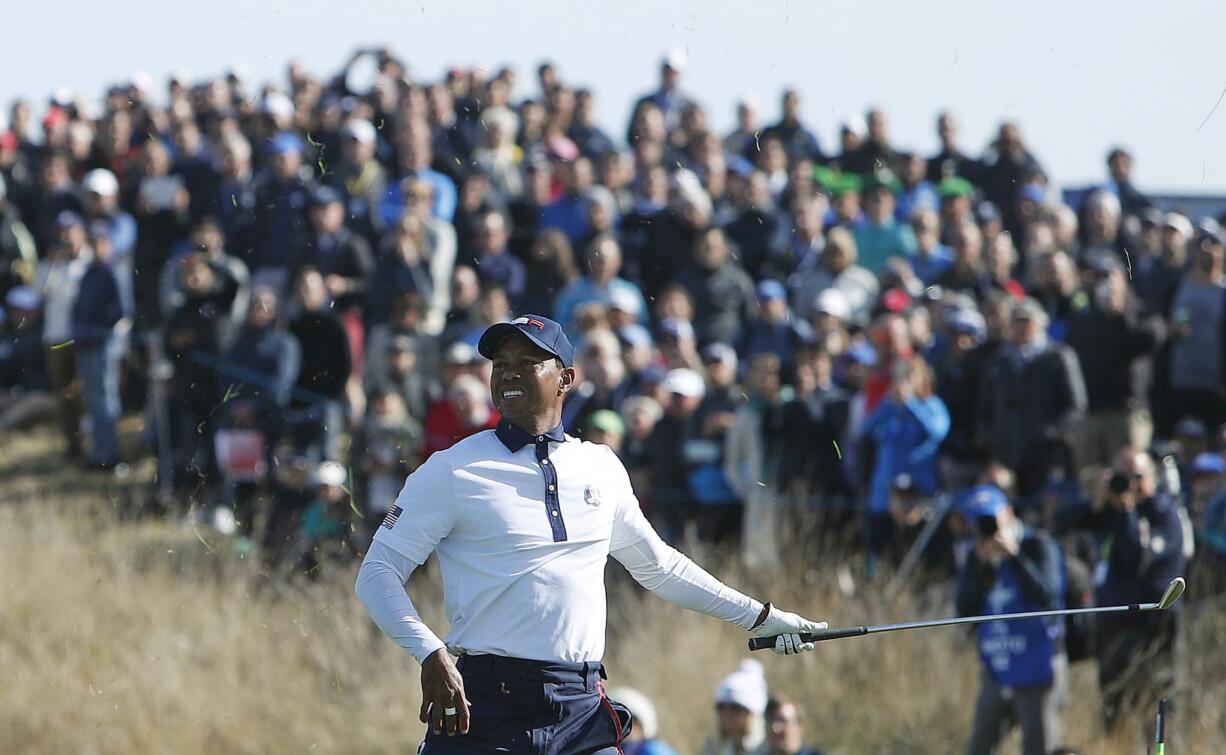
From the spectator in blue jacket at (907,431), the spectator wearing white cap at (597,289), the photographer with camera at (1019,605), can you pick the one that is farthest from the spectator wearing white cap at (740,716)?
the spectator wearing white cap at (597,289)

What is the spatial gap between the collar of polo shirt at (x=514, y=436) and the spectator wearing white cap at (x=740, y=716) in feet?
17.7

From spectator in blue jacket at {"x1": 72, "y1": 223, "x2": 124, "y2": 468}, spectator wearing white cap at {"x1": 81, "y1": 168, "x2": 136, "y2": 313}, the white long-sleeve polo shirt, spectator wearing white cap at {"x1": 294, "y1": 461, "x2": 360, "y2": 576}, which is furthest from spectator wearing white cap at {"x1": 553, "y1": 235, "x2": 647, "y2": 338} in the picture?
the white long-sleeve polo shirt

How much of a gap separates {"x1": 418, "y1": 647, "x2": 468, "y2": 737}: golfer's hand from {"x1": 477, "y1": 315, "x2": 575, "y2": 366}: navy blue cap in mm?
896

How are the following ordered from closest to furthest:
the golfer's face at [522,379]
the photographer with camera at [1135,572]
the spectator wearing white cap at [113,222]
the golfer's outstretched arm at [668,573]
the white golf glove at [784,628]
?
1. the golfer's face at [522,379]
2. the golfer's outstretched arm at [668,573]
3. the white golf glove at [784,628]
4. the photographer with camera at [1135,572]
5. the spectator wearing white cap at [113,222]

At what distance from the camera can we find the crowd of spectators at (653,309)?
40.3ft

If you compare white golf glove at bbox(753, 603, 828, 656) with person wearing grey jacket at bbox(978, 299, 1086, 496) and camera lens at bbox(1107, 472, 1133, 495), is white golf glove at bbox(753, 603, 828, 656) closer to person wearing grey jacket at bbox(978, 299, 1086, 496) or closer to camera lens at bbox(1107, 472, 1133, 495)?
camera lens at bbox(1107, 472, 1133, 495)

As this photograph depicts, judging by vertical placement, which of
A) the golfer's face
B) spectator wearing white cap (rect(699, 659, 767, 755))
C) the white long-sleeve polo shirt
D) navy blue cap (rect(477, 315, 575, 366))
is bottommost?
spectator wearing white cap (rect(699, 659, 767, 755))

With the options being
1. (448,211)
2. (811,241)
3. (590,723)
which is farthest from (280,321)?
(590,723)

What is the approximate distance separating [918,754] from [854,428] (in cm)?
211

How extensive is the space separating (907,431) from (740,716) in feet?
6.41

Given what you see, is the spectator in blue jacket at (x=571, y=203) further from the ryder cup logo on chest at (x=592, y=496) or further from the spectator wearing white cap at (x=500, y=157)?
the ryder cup logo on chest at (x=592, y=496)

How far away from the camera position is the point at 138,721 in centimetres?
1410

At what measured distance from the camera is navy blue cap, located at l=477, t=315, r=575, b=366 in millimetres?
6039

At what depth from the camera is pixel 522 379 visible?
609 centimetres
